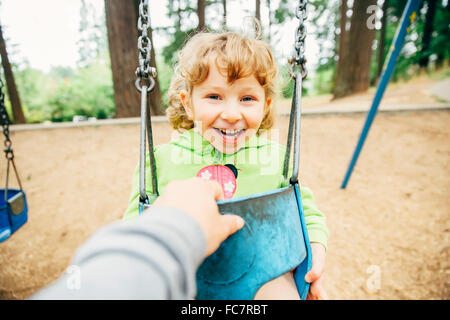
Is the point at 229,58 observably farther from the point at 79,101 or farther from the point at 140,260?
the point at 79,101

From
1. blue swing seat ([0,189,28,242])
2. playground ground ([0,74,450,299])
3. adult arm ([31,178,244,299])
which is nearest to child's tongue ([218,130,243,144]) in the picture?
adult arm ([31,178,244,299])

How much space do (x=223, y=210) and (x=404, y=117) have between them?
4.19 metres

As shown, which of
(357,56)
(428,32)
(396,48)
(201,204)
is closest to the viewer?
(201,204)

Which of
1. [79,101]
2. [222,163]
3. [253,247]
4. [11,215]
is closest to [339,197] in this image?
[222,163]

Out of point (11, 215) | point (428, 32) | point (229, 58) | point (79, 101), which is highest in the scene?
point (428, 32)

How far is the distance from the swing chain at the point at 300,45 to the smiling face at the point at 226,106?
173mm

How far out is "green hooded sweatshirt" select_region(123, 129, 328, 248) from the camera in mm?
962

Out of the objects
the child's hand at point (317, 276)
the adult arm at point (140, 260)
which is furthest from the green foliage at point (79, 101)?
the adult arm at point (140, 260)

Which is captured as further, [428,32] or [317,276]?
[428,32]

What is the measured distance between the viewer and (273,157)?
3.56 ft

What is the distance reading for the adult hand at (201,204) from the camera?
0.39m

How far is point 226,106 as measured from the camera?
0.88 metres

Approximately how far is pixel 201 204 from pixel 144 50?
50 cm

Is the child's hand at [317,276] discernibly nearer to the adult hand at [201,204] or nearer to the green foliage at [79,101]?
the adult hand at [201,204]
